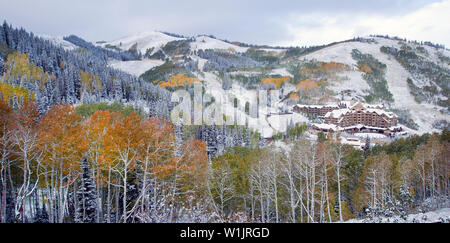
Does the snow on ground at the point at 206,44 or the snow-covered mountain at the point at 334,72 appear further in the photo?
the snow on ground at the point at 206,44

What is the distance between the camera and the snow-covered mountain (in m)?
40.5

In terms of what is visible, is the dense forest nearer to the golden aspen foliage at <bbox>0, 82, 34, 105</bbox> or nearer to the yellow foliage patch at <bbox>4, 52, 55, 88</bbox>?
the golden aspen foliage at <bbox>0, 82, 34, 105</bbox>

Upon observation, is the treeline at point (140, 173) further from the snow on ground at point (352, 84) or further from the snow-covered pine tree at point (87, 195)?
the snow on ground at point (352, 84)

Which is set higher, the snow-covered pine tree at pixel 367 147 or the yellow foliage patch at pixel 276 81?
the yellow foliage patch at pixel 276 81

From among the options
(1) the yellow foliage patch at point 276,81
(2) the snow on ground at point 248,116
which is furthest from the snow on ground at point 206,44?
(2) the snow on ground at point 248,116

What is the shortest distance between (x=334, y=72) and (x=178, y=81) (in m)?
68.2

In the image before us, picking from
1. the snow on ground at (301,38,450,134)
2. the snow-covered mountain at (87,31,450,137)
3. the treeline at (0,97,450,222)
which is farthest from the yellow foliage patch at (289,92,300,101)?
the treeline at (0,97,450,222)

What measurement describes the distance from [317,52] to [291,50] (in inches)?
749

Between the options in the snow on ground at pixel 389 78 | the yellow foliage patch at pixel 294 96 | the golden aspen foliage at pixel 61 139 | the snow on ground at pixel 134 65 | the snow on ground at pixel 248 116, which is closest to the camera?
the golden aspen foliage at pixel 61 139

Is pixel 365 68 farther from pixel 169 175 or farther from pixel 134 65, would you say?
pixel 134 65

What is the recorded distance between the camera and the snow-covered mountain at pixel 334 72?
4053cm

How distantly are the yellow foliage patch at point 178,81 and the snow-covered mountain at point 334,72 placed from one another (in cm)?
574

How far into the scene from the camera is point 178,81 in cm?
9138

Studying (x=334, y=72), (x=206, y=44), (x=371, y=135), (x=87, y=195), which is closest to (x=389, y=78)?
(x=334, y=72)
